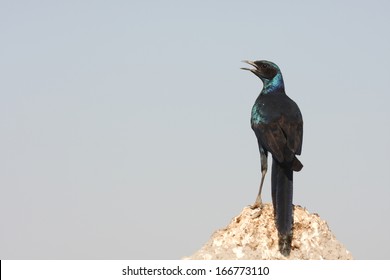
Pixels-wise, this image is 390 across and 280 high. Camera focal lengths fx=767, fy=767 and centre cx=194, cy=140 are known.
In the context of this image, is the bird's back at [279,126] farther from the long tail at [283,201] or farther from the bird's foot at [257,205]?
the bird's foot at [257,205]

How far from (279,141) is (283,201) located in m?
1.02

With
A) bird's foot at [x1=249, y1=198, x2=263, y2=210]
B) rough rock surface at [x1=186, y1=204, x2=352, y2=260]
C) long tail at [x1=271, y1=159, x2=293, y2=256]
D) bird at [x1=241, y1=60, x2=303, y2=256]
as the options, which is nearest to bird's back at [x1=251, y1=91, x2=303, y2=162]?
bird at [x1=241, y1=60, x2=303, y2=256]

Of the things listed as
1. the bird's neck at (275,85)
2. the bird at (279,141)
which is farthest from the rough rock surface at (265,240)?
the bird's neck at (275,85)

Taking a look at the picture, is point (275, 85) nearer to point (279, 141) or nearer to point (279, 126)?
point (279, 126)

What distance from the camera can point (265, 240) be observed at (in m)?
11.3

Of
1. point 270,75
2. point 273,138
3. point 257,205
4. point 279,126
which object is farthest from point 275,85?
point 257,205

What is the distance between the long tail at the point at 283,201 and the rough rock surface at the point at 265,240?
0.41 feet

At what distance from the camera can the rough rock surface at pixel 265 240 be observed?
1117 centimetres

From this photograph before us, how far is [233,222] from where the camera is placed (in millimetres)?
11617

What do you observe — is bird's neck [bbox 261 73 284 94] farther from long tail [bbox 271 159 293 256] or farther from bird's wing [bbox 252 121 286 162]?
long tail [bbox 271 159 293 256]
